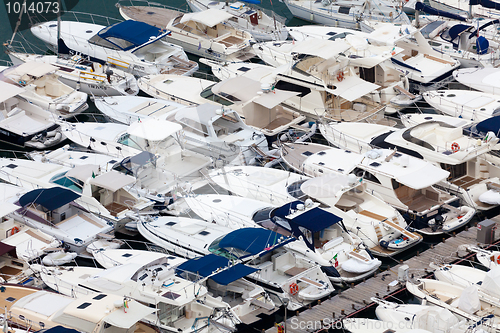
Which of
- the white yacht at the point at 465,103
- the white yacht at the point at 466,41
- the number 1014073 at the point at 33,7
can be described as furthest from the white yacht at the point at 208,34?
the white yacht at the point at 465,103

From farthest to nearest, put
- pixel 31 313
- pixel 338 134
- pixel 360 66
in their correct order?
pixel 360 66 → pixel 338 134 → pixel 31 313

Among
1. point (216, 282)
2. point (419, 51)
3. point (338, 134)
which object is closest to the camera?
point (216, 282)

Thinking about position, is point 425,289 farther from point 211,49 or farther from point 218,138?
point 211,49

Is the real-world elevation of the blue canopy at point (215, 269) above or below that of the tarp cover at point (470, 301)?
above

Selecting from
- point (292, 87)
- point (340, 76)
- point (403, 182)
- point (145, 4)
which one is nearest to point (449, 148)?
point (403, 182)

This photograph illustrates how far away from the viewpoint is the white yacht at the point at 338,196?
3117 cm

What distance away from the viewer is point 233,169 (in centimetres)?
3456

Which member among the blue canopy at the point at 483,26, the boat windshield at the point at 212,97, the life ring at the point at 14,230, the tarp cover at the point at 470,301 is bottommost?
the tarp cover at the point at 470,301

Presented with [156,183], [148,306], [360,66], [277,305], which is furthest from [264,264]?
[360,66]

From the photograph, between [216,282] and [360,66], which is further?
[360,66]

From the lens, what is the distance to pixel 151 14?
1929 inches

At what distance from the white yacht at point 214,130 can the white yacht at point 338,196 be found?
1.58 m

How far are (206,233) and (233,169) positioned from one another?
4475 mm

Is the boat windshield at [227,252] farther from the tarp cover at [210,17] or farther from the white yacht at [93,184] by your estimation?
the tarp cover at [210,17]
